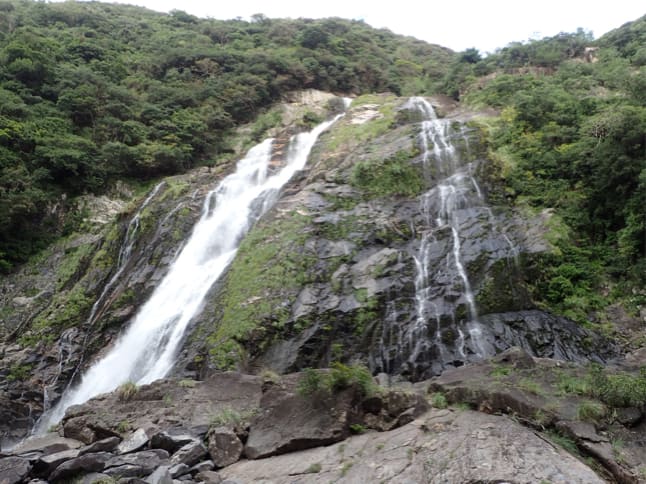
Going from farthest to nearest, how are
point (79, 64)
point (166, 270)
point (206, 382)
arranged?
point (79, 64)
point (166, 270)
point (206, 382)

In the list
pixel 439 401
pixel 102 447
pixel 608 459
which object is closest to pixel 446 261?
pixel 439 401

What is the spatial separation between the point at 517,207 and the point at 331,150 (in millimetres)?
9385

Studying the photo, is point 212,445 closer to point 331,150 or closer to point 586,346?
point 586,346

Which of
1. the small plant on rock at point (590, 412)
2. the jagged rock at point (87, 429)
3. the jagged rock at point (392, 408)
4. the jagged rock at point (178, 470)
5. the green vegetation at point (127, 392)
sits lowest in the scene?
the jagged rock at point (87, 429)

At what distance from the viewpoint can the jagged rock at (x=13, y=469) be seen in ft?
22.0

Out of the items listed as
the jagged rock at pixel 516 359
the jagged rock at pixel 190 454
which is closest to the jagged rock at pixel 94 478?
the jagged rock at pixel 190 454

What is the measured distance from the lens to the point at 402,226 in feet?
51.8

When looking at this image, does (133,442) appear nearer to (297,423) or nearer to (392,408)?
(297,423)

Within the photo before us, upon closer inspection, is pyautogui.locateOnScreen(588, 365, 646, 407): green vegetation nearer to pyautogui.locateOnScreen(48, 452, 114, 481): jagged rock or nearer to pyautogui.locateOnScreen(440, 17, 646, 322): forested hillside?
pyautogui.locateOnScreen(440, 17, 646, 322): forested hillside

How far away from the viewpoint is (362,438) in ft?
23.5

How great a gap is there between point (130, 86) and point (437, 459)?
107 ft

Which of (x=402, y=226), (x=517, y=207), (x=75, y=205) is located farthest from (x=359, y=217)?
(x=75, y=205)

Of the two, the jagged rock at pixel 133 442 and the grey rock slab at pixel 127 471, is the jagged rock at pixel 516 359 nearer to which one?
the grey rock slab at pixel 127 471

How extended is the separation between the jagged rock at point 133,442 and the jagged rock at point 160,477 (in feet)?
5.15
